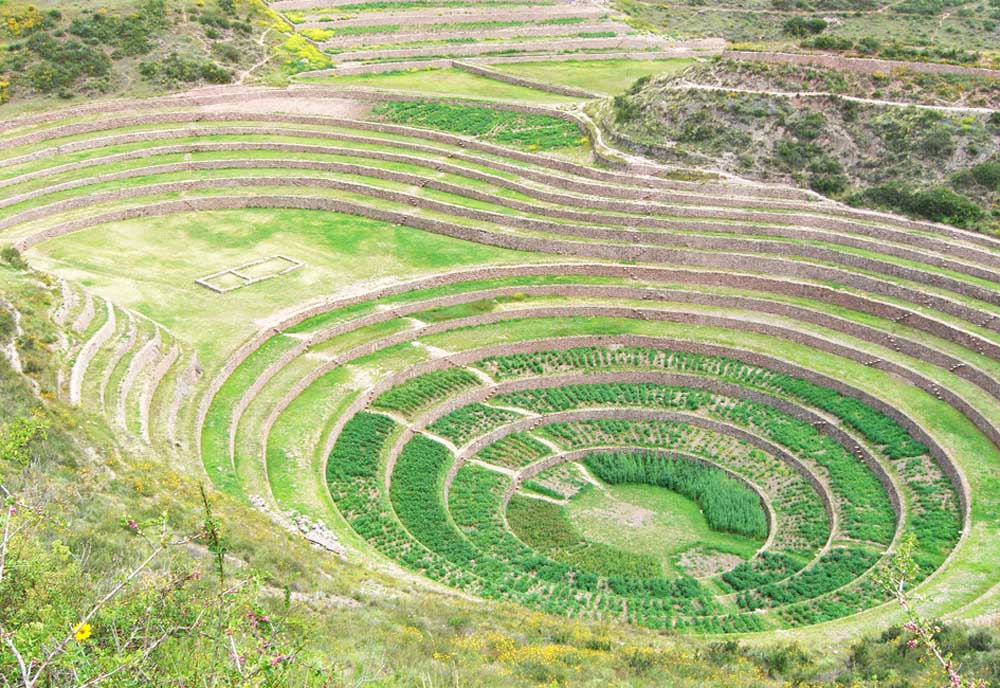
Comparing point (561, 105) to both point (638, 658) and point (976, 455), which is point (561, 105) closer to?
point (976, 455)

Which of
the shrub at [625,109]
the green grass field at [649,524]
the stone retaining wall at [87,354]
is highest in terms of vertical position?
the shrub at [625,109]

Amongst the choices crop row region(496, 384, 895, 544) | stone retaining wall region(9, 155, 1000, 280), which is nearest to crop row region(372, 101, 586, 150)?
stone retaining wall region(9, 155, 1000, 280)

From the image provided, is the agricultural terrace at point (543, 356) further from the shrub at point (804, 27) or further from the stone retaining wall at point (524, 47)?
the shrub at point (804, 27)

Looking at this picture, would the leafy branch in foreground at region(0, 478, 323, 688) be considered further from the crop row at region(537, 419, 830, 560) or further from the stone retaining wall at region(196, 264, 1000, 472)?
the crop row at region(537, 419, 830, 560)

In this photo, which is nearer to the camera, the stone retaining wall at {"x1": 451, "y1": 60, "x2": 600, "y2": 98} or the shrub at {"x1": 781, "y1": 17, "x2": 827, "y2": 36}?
the stone retaining wall at {"x1": 451, "y1": 60, "x2": 600, "y2": 98}

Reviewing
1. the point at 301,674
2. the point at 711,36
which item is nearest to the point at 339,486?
the point at 301,674

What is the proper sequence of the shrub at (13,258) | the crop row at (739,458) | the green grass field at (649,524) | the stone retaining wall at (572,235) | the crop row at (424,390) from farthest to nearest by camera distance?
the stone retaining wall at (572,235) → the shrub at (13,258) → the crop row at (424,390) → the crop row at (739,458) → the green grass field at (649,524)

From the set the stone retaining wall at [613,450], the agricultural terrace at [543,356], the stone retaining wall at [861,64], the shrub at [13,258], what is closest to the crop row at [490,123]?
the agricultural terrace at [543,356]

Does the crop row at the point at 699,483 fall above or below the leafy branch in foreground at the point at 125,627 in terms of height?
below
